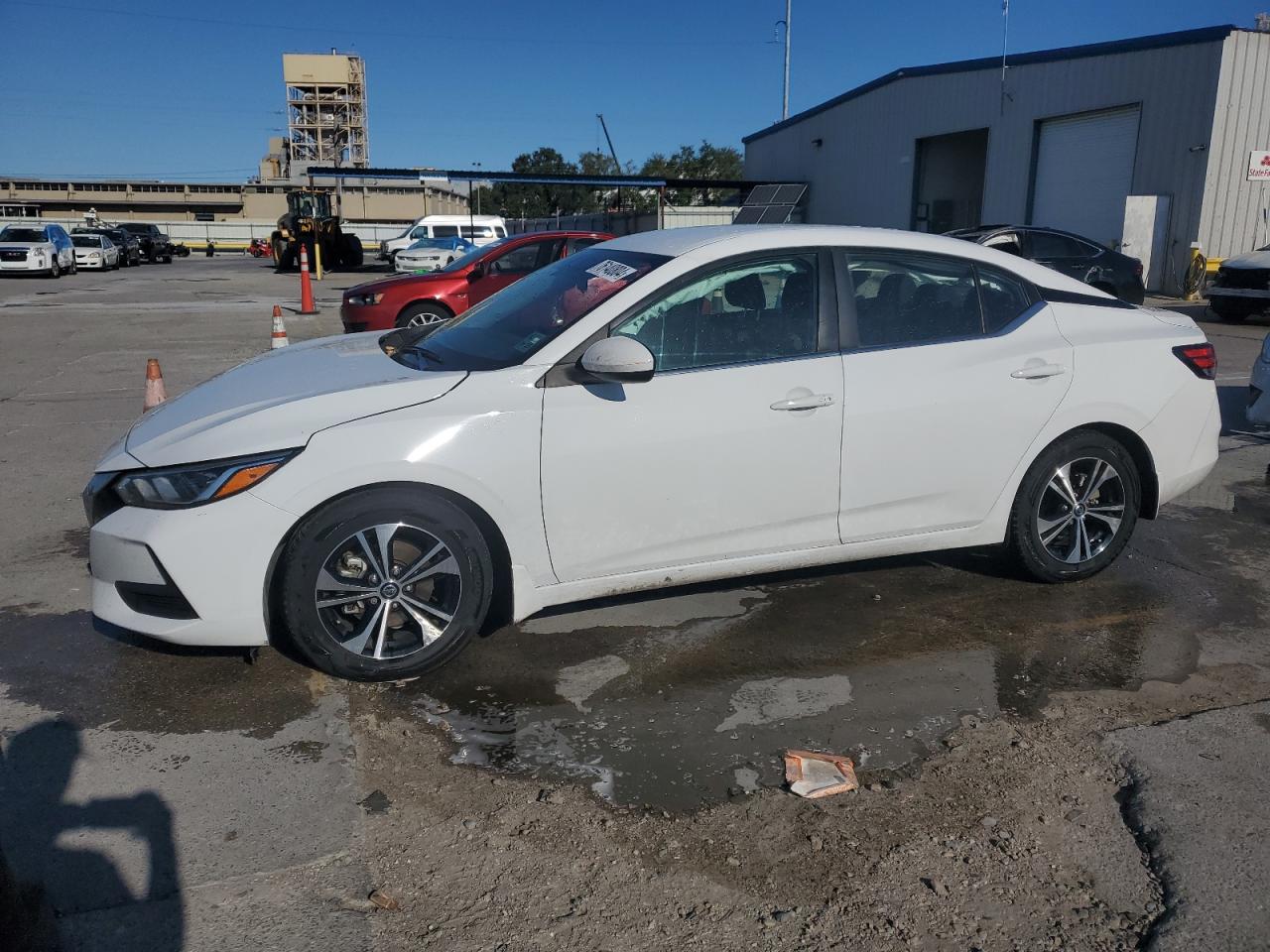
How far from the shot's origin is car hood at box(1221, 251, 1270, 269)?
17094mm

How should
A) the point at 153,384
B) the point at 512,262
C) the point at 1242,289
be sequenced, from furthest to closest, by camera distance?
the point at 1242,289
the point at 512,262
the point at 153,384

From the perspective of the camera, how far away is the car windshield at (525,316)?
4.07 metres

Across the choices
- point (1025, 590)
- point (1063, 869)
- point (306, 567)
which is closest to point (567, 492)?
point (306, 567)

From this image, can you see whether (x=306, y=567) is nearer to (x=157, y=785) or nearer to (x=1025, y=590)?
(x=157, y=785)

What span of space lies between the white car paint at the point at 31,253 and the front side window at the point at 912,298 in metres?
33.0

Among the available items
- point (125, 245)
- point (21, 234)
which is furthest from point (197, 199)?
point (21, 234)

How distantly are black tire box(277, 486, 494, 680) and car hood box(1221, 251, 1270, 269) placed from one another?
691 inches

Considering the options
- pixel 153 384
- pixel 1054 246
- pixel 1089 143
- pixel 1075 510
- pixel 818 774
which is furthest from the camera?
pixel 1089 143

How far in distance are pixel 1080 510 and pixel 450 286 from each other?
30.5 feet

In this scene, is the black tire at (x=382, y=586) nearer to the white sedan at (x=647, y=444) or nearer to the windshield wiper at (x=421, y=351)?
the white sedan at (x=647, y=444)

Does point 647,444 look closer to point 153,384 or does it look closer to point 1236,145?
point 153,384

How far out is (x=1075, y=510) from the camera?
4766mm

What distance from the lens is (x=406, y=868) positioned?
2746 mm

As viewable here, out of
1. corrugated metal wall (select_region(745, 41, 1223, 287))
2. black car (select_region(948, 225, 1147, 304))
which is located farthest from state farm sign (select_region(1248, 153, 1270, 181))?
black car (select_region(948, 225, 1147, 304))
